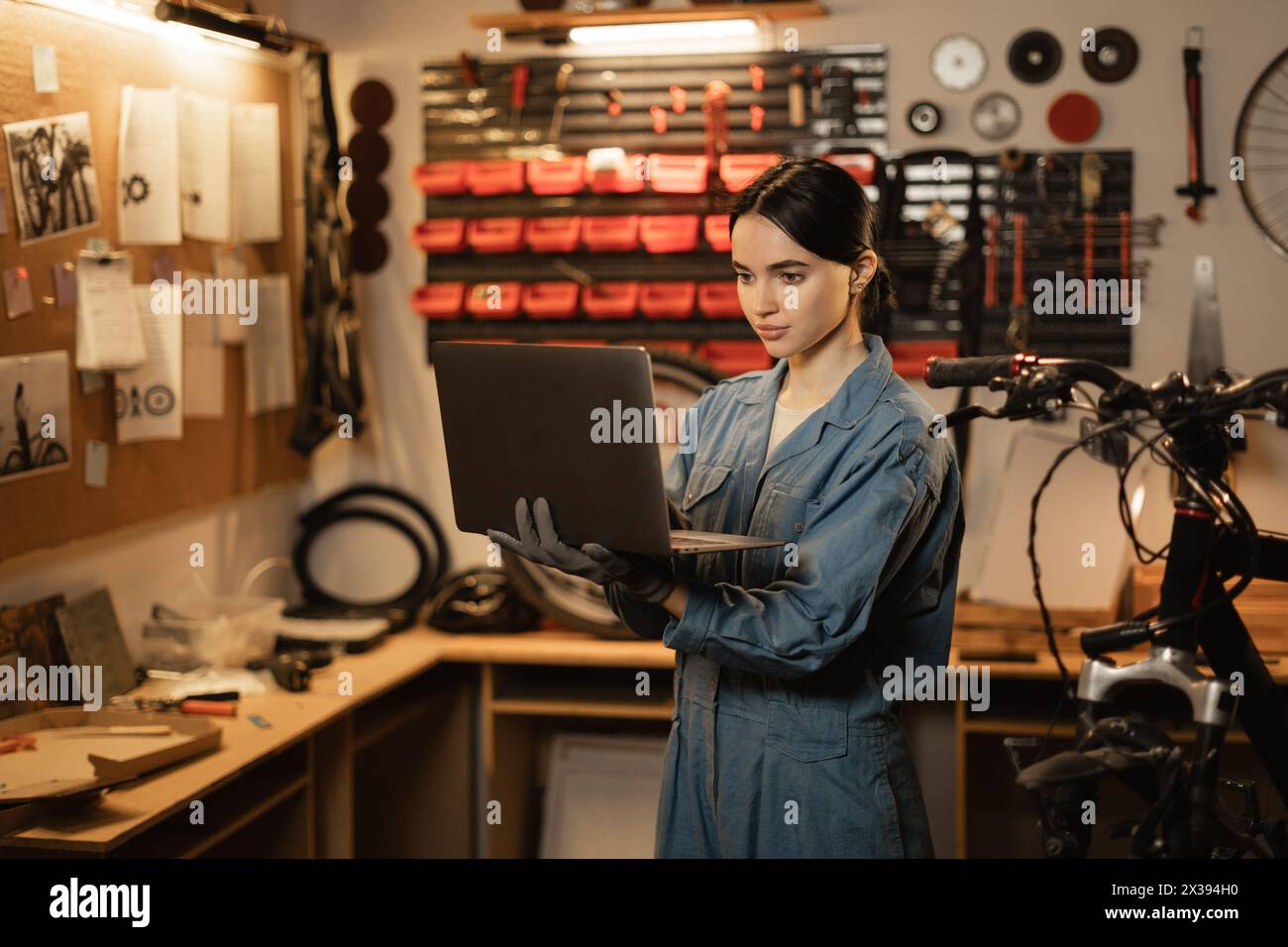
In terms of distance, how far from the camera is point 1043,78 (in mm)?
3551

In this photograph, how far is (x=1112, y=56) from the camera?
3.51m

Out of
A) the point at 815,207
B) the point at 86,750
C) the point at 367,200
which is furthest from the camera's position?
the point at 367,200

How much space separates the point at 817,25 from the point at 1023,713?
196 centimetres

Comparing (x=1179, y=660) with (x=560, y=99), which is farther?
(x=560, y=99)

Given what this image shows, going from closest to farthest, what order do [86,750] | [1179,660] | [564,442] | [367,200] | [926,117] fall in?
[1179,660]
[564,442]
[86,750]
[926,117]
[367,200]

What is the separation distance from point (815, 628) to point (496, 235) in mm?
2386

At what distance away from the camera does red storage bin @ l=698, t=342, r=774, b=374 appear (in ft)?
12.2

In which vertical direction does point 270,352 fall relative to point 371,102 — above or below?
below

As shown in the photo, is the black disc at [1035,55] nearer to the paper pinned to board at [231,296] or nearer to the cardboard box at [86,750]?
the paper pinned to board at [231,296]

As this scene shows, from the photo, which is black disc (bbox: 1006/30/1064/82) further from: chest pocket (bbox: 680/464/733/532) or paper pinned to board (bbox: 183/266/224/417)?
paper pinned to board (bbox: 183/266/224/417)

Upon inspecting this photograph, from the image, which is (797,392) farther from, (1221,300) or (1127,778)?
(1221,300)

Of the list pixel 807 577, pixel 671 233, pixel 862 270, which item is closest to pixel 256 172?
pixel 671 233

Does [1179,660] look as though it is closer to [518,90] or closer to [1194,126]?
[1194,126]
